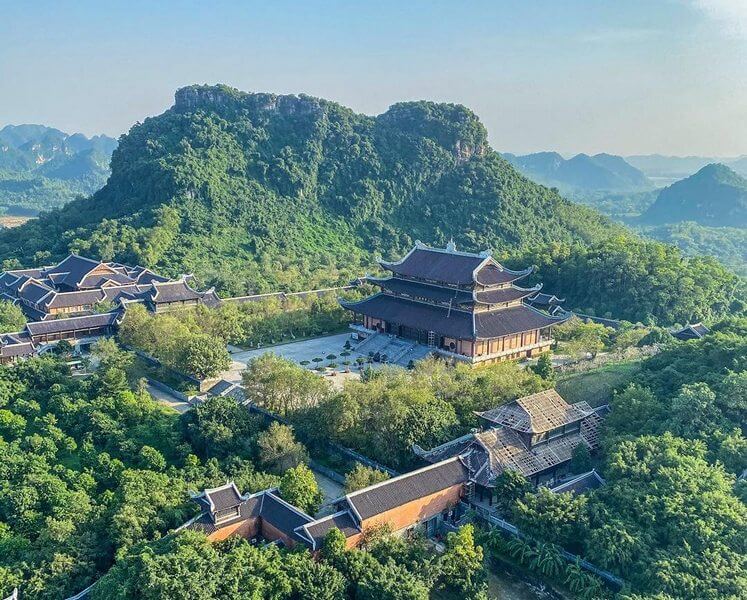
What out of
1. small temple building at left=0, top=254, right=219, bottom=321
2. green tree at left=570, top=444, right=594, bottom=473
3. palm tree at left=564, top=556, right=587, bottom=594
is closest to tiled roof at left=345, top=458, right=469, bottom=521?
green tree at left=570, top=444, right=594, bottom=473

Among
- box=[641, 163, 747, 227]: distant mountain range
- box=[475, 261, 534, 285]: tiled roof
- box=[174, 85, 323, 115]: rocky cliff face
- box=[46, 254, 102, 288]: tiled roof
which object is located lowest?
box=[641, 163, 747, 227]: distant mountain range

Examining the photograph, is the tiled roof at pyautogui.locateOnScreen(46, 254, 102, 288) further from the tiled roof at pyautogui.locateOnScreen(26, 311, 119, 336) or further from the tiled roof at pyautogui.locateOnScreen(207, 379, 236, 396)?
the tiled roof at pyautogui.locateOnScreen(207, 379, 236, 396)

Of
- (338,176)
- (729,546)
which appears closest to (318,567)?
(729,546)

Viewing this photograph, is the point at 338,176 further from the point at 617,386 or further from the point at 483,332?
the point at 617,386

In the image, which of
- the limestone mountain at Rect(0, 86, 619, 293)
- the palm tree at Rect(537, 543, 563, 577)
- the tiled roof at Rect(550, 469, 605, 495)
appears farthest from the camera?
the limestone mountain at Rect(0, 86, 619, 293)

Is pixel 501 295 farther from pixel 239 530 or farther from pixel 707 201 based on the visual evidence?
pixel 707 201

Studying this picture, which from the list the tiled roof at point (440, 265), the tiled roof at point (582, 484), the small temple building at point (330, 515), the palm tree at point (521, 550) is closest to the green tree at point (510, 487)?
the tiled roof at point (582, 484)
